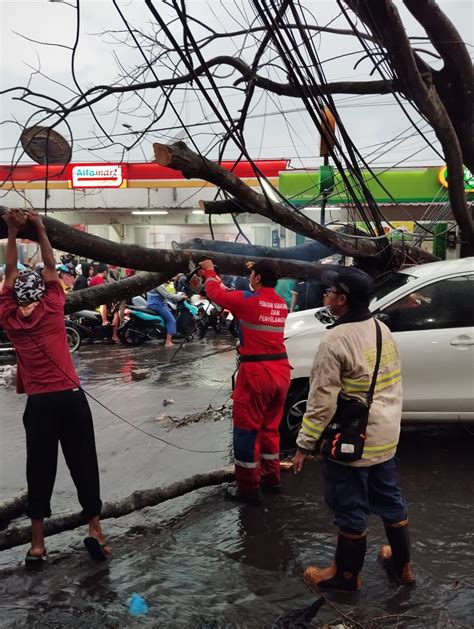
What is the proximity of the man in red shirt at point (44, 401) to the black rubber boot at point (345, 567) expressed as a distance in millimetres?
1354

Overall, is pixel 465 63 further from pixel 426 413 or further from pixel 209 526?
pixel 209 526

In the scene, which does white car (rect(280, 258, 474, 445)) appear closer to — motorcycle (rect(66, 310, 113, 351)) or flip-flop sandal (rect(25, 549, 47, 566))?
flip-flop sandal (rect(25, 549, 47, 566))

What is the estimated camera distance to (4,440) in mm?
5828

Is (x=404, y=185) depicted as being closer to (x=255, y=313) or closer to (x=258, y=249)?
(x=258, y=249)

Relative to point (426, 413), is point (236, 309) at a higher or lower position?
higher

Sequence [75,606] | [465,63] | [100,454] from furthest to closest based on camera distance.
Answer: [465,63] < [100,454] < [75,606]

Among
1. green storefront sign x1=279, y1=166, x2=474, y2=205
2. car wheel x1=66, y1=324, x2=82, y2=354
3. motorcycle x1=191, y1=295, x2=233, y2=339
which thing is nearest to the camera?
car wheel x1=66, y1=324, x2=82, y2=354

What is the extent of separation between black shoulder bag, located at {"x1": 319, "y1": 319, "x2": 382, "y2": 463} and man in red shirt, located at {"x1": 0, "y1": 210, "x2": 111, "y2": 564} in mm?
1506

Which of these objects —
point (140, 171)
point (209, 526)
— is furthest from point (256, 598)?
point (140, 171)

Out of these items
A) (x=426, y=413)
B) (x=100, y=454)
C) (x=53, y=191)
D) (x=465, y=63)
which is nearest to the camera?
(x=426, y=413)

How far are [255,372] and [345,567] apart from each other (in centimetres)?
162

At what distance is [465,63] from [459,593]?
513cm

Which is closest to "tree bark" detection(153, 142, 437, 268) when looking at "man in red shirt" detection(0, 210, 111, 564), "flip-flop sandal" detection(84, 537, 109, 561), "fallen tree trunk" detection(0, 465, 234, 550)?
"man in red shirt" detection(0, 210, 111, 564)

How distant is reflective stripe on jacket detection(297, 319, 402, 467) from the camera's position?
9.39 feet
